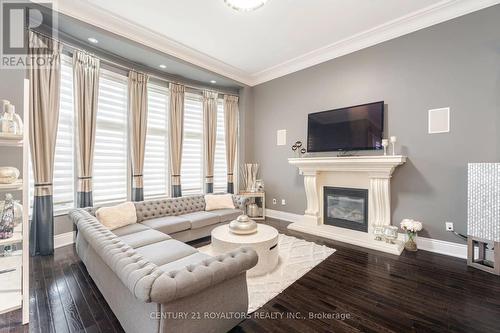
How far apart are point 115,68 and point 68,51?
690 millimetres

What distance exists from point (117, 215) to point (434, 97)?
204 inches

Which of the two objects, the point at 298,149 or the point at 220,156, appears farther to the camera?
the point at 220,156

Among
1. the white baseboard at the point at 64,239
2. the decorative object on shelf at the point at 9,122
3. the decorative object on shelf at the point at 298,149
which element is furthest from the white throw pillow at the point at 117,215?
the decorative object on shelf at the point at 298,149

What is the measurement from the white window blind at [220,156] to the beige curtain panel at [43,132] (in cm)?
321

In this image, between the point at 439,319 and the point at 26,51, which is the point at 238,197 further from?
the point at 26,51

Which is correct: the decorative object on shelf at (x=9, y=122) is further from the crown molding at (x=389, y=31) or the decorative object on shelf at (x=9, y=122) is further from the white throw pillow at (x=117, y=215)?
the crown molding at (x=389, y=31)

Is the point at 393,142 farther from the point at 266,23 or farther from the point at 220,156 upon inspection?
the point at 220,156

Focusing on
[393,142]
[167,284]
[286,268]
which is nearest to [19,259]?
[167,284]

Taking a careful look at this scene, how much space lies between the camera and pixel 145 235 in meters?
2.79

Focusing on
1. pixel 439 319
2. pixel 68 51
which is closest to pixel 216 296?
pixel 439 319

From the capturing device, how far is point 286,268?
9.14 feet

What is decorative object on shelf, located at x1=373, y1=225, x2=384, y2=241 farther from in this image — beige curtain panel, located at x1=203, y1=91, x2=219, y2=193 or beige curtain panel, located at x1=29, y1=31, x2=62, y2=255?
beige curtain panel, located at x1=29, y1=31, x2=62, y2=255

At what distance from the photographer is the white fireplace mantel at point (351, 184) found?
354 cm

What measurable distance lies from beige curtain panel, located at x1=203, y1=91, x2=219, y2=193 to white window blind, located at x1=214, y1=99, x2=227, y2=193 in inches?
10.4
